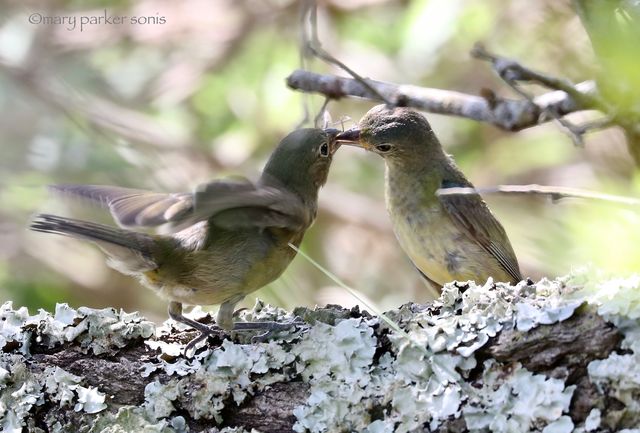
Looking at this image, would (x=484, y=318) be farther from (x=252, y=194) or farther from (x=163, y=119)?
(x=163, y=119)

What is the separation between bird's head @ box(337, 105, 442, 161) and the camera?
4.93 metres

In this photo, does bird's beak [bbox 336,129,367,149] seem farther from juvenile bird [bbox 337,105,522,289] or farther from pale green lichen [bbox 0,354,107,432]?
pale green lichen [bbox 0,354,107,432]

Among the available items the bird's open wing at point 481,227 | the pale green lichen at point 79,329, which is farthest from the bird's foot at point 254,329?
the bird's open wing at point 481,227

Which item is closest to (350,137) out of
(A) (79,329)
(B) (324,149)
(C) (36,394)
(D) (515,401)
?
(B) (324,149)

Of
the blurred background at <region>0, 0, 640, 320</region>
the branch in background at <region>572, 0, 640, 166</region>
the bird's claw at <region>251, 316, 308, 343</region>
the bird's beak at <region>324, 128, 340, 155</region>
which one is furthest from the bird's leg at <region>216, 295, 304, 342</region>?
the blurred background at <region>0, 0, 640, 320</region>

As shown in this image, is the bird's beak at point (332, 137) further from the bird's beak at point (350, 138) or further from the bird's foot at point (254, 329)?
the bird's foot at point (254, 329)

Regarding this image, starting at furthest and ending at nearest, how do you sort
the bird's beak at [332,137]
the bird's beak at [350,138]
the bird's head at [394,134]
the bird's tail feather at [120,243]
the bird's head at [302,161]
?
the bird's head at [394,134] → the bird's beak at [350,138] → the bird's beak at [332,137] → the bird's head at [302,161] → the bird's tail feather at [120,243]

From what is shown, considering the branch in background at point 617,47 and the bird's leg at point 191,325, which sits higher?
the branch in background at point 617,47

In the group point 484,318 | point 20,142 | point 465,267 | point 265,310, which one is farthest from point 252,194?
point 20,142

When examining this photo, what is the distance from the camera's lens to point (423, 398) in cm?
282

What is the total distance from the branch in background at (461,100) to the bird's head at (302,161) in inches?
8.5

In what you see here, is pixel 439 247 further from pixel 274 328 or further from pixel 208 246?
pixel 274 328

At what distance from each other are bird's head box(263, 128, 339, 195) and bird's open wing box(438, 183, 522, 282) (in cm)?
A: 79

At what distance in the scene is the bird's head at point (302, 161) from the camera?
13.9 feet
